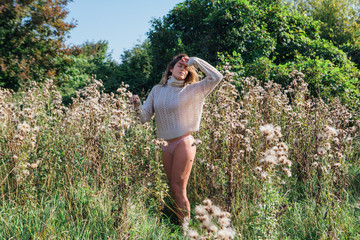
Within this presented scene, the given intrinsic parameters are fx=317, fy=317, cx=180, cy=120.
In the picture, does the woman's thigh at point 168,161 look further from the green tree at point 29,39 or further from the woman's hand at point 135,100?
the green tree at point 29,39

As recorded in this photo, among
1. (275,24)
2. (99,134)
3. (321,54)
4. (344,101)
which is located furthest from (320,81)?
(99,134)

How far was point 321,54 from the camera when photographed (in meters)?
11.0

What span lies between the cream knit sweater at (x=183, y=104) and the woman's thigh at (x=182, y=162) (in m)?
0.16

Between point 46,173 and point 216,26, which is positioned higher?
point 216,26

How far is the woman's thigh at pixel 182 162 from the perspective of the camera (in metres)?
3.75

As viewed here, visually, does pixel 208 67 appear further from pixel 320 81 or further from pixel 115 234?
pixel 320 81

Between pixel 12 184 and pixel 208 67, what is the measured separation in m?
2.72

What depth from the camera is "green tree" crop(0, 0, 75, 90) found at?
12195 millimetres

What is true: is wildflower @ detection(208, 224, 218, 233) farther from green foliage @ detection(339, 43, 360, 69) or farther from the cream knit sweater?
green foliage @ detection(339, 43, 360, 69)

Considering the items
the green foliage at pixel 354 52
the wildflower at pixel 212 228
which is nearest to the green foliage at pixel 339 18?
the green foliage at pixel 354 52

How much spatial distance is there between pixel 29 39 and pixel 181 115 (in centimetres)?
1134

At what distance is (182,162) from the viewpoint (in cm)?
374

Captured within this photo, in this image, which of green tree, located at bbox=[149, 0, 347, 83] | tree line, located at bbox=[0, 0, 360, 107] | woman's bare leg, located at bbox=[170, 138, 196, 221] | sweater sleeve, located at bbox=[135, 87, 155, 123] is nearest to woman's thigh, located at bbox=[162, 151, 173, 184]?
woman's bare leg, located at bbox=[170, 138, 196, 221]

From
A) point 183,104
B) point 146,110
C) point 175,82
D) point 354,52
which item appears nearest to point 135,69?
point 146,110
